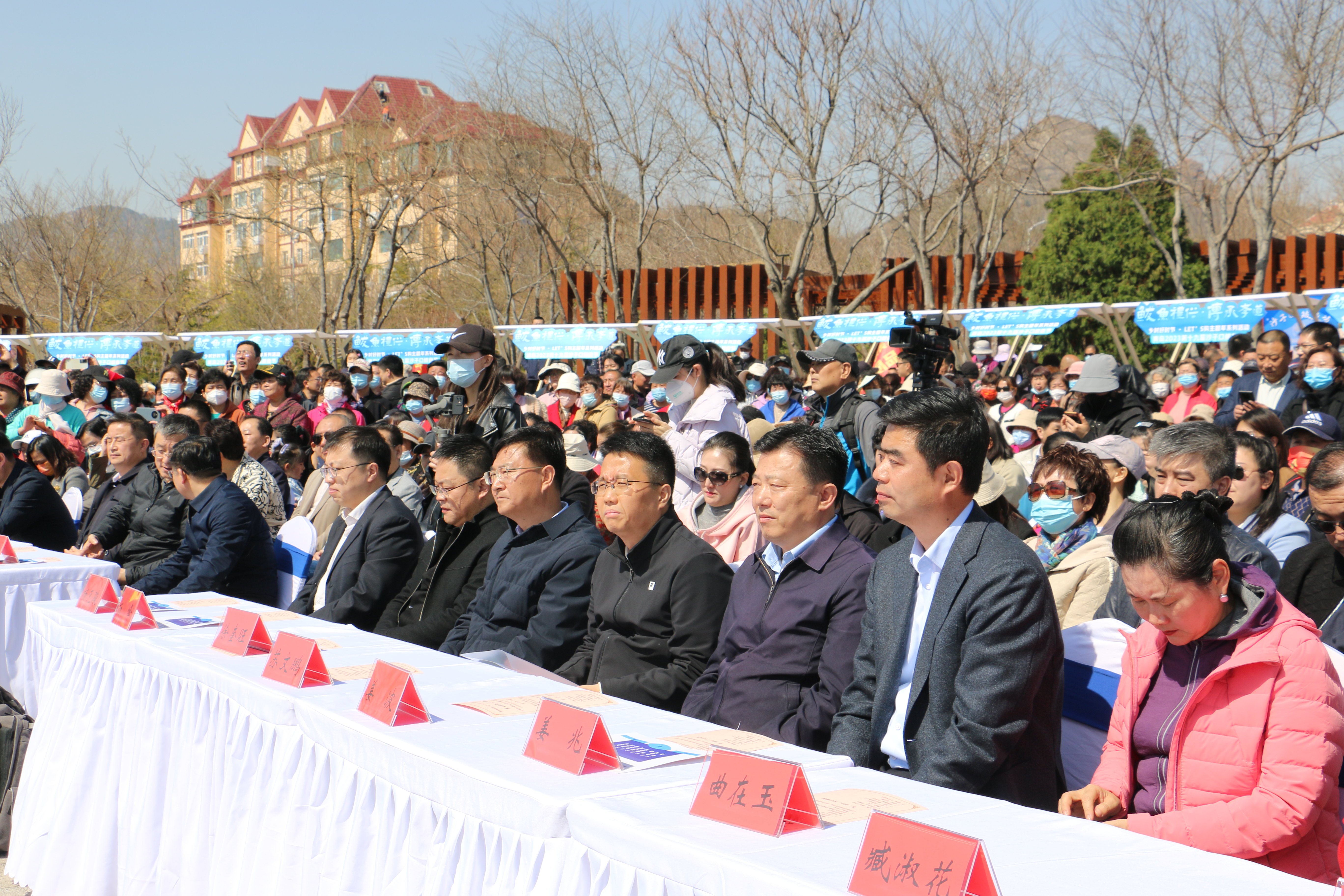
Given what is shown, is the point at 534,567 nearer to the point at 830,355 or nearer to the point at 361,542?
the point at 361,542

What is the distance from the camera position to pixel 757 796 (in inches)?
71.7

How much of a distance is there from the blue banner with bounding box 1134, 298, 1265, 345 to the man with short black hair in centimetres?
894

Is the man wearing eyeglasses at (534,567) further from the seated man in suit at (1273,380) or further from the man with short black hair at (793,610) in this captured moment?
the seated man in suit at (1273,380)

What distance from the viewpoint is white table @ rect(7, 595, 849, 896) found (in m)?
2.08

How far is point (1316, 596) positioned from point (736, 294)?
1719 cm

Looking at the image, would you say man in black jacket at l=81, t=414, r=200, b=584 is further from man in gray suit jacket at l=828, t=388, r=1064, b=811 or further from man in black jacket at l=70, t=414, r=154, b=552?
man in gray suit jacket at l=828, t=388, r=1064, b=811

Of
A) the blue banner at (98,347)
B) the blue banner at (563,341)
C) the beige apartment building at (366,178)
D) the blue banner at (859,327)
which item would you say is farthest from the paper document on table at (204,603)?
the beige apartment building at (366,178)

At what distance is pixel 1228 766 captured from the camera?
85.3 inches

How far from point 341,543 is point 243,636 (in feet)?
5.73

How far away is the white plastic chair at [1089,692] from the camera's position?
2.79m

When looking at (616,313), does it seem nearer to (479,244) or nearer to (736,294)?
(736,294)

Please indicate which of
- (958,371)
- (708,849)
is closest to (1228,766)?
(708,849)

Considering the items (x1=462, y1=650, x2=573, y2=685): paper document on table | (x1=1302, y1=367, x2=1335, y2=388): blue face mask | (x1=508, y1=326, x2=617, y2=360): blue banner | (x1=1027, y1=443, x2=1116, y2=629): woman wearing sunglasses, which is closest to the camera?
(x1=462, y1=650, x2=573, y2=685): paper document on table

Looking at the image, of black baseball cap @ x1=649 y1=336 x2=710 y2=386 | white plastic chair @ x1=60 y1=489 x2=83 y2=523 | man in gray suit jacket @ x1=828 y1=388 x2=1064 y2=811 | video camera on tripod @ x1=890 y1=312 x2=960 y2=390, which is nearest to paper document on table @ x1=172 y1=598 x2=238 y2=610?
black baseball cap @ x1=649 y1=336 x2=710 y2=386
